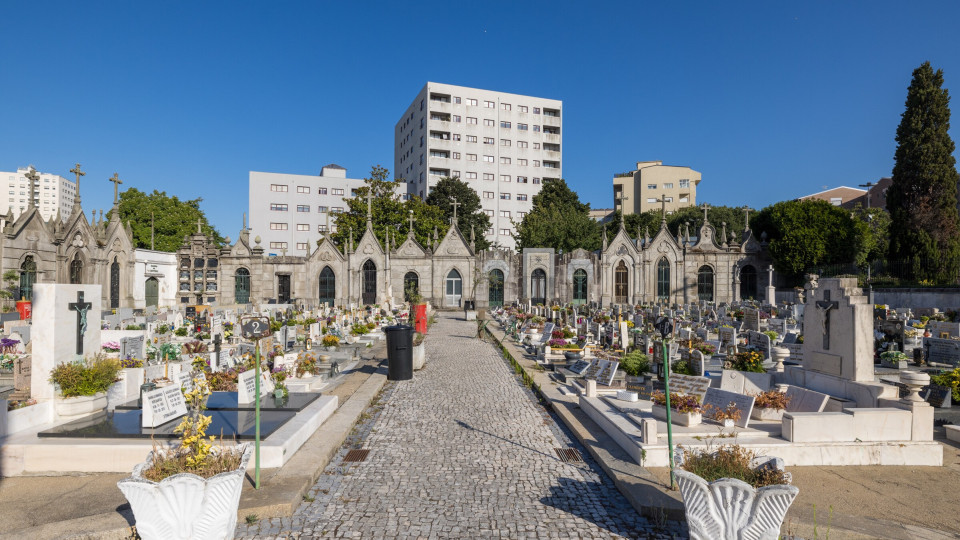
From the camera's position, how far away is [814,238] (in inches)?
1410

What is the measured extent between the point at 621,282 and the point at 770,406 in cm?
3065

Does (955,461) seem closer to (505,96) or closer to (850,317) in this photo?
(850,317)

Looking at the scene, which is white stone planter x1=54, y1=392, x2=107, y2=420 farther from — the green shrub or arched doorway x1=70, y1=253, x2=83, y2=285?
arched doorway x1=70, y1=253, x2=83, y2=285

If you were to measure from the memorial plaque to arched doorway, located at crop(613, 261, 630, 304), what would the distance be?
30.7 metres

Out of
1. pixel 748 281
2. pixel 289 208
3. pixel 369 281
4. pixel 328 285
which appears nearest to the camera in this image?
pixel 328 285

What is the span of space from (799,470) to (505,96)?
72.4 meters

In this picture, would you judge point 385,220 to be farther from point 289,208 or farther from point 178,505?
point 178,505

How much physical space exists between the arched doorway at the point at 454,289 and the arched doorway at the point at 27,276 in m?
23.4

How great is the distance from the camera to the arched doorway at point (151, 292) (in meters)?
32.8

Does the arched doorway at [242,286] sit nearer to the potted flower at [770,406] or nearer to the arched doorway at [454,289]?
the arched doorway at [454,289]

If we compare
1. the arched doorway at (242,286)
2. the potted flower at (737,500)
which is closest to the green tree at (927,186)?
the potted flower at (737,500)

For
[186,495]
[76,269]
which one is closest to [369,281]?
[76,269]

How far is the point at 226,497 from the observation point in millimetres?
4645

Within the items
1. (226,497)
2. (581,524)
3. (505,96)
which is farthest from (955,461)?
(505,96)
